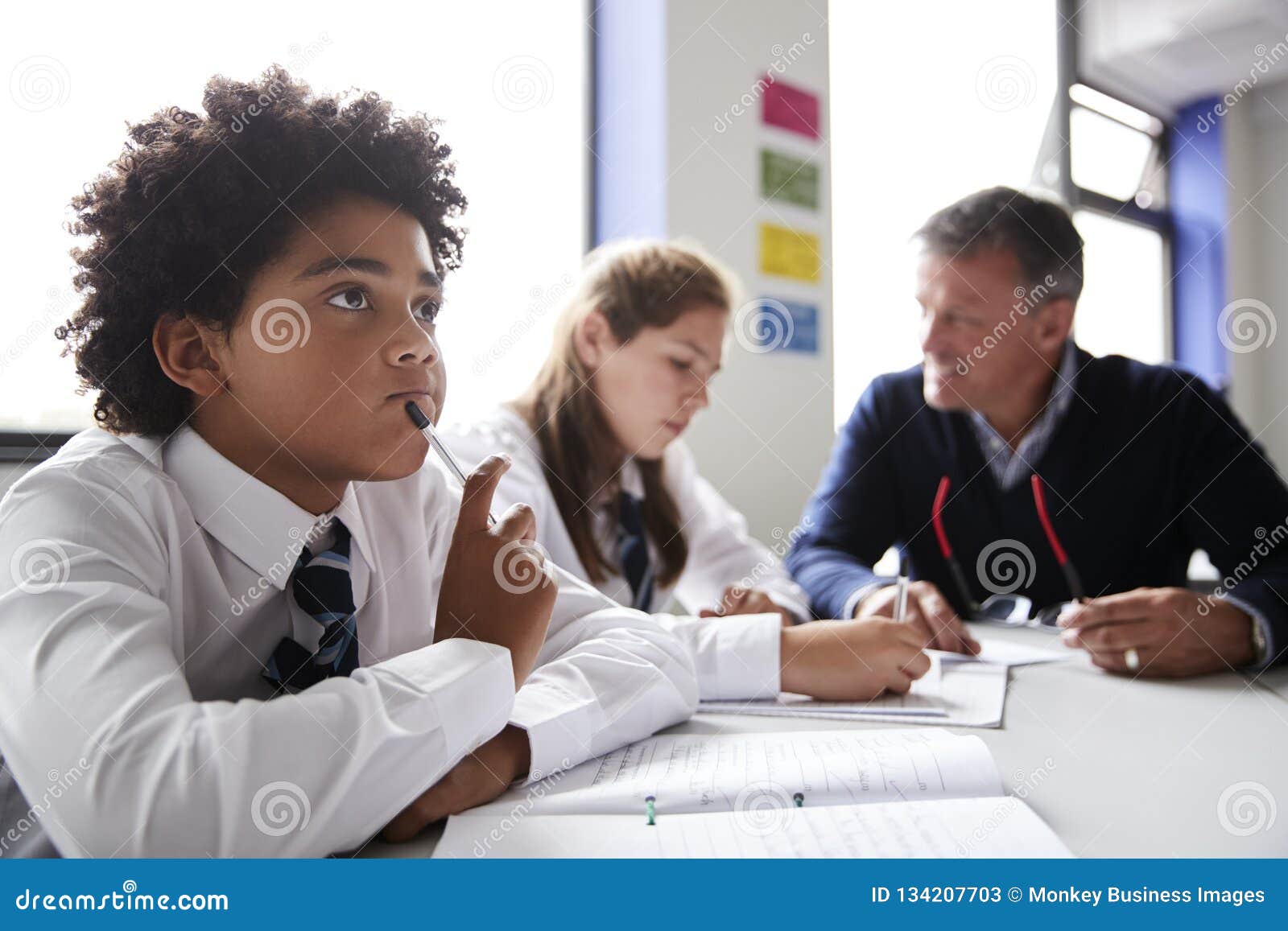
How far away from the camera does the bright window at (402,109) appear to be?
889 mm

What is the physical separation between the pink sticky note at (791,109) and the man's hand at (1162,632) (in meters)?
1.45

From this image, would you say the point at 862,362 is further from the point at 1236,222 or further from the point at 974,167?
the point at 1236,222

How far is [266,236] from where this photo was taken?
63 centimetres

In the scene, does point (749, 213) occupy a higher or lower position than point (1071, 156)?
lower

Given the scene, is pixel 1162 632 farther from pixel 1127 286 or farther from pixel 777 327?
pixel 1127 286

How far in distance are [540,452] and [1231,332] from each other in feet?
7.33

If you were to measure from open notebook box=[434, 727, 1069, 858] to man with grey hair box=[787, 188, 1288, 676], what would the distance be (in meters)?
0.62

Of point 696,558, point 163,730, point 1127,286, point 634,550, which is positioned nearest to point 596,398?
point 634,550

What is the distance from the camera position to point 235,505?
0.60 meters

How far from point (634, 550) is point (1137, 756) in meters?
0.85

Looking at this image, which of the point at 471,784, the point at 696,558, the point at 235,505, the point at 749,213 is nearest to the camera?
the point at 471,784

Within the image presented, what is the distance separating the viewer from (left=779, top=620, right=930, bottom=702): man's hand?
2.57 ft

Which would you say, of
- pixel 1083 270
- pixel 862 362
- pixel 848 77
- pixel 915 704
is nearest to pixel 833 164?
pixel 848 77

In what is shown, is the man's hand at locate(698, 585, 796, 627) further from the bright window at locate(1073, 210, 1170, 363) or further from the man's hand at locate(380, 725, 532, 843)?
the bright window at locate(1073, 210, 1170, 363)
